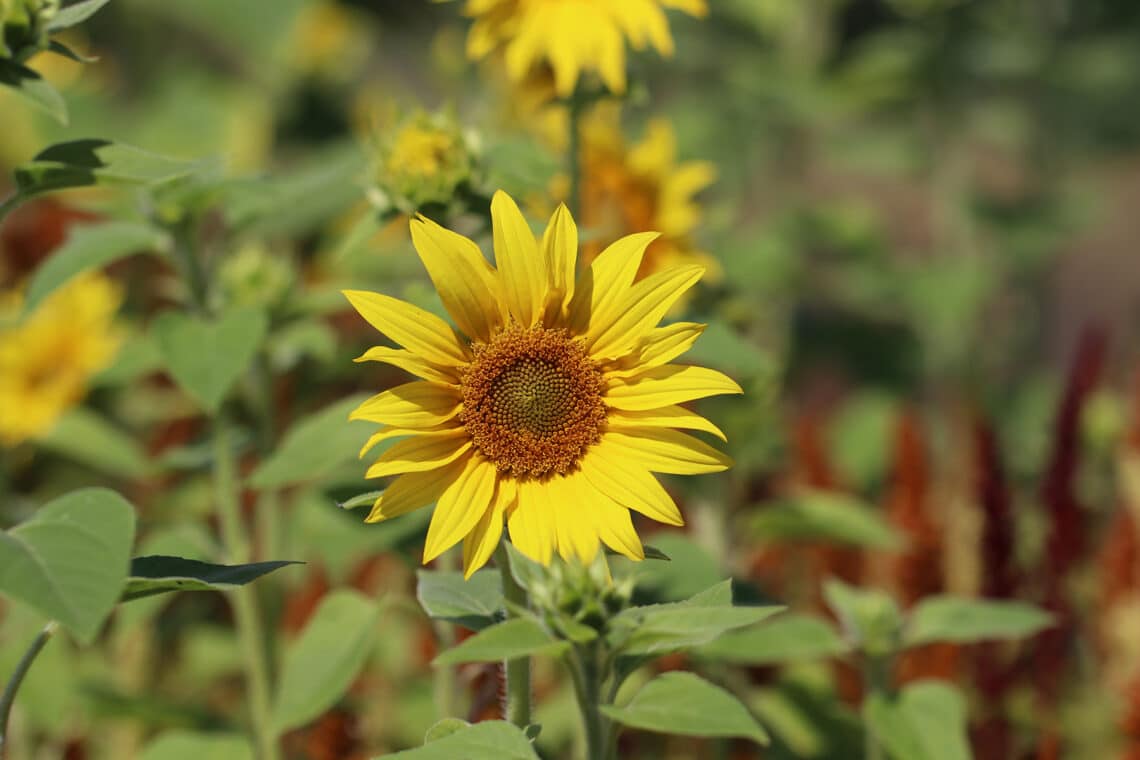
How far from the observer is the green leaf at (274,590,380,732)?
1.06 meters

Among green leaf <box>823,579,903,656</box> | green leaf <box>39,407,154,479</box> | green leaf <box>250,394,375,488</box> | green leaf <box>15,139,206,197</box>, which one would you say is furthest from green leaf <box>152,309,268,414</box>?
green leaf <box>823,579,903,656</box>

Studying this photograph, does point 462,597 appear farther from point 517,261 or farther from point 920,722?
point 920,722

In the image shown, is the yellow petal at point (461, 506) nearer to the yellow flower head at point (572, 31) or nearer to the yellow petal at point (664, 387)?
the yellow petal at point (664, 387)

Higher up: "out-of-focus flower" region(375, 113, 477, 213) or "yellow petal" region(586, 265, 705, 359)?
"out-of-focus flower" region(375, 113, 477, 213)

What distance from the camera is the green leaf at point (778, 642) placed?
1048 mm

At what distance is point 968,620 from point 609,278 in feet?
1.56

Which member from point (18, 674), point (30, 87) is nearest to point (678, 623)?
point (18, 674)

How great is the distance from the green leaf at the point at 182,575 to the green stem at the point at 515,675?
0.47 feet

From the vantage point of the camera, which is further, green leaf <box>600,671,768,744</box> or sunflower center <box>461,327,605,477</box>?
sunflower center <box>461,327,605,477</box>

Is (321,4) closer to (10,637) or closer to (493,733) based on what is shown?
(10,637)

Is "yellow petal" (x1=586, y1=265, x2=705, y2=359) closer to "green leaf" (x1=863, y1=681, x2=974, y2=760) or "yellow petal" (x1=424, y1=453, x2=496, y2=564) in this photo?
"yellow petal" (x1=424, y1=453, x2=496, y2=564)

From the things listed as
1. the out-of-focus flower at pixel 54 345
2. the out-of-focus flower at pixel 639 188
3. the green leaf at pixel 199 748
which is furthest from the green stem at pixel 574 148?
the out-of-focus flower at pixel 54 345

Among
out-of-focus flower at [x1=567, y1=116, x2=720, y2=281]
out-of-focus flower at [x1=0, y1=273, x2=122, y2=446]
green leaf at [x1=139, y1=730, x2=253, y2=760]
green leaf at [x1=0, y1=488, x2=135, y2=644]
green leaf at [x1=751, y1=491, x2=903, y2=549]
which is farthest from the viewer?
out-of-focus flower at [x1=0, y1=273, x2=122, y2=446]

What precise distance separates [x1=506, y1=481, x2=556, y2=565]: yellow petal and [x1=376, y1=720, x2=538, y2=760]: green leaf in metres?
0.10
